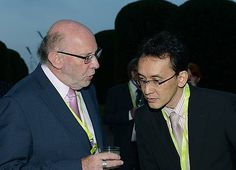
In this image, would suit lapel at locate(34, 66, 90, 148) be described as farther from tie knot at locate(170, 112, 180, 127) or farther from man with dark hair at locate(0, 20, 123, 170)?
tie knot at locate(170, 112, 180, 127)

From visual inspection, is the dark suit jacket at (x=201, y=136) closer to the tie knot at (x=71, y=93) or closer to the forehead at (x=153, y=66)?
the forehead at (x=153, y=66)

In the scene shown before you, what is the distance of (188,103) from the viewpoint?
11.1 feet

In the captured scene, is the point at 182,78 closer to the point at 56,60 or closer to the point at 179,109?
the point at 179,109

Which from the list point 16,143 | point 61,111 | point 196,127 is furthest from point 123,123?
point 16,143

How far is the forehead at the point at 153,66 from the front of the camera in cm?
326

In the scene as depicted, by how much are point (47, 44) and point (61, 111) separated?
0.54m

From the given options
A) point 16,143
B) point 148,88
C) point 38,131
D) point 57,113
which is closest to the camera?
point 16,143

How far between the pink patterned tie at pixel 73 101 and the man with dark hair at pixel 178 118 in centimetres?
50

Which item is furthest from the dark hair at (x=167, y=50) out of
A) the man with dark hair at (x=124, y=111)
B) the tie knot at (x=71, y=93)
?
the man with dark hair at (x=124, y=111)

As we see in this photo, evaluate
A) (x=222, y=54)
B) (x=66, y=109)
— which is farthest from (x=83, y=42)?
(x=222, y=54)

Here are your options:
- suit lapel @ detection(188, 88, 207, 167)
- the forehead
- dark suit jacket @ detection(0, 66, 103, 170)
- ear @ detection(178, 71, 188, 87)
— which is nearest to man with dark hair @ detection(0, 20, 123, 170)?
dark suit jacket @ detection(0, 66, 103, 170)

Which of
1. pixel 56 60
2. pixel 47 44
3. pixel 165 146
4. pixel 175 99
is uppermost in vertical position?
pixel 47 44

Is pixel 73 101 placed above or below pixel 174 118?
above

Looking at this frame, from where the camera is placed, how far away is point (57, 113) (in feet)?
10.3
